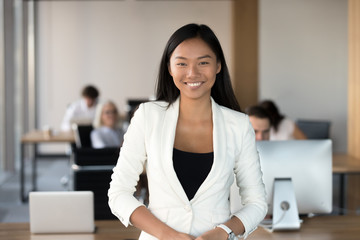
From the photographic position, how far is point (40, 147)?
40.1 ft

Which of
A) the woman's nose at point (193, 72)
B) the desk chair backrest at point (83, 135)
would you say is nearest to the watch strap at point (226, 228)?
the woman's nose at point (193, 72)

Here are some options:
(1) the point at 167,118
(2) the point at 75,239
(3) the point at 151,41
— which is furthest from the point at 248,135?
(3) the point at 151,41

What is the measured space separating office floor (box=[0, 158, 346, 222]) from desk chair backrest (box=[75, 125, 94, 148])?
1.01m

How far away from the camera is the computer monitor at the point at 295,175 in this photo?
297 centimetres

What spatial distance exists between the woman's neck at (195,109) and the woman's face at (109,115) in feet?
16.2

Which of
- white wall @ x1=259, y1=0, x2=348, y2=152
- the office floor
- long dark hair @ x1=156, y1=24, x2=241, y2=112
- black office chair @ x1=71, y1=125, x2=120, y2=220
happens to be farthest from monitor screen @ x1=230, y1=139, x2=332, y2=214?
white wall @ x1=259, y1=0, x2=348, y2=152

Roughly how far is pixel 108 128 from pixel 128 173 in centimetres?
503

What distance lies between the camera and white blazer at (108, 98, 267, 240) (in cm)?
197

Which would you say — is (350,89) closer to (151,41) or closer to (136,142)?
(136,142)

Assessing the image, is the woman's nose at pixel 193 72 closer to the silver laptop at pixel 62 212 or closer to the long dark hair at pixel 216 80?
the long dark hair at pixel 216 80

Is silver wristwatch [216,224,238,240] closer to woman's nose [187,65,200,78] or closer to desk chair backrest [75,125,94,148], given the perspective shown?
woman's nose [187,65,200,78]

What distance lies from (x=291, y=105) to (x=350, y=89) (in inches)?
159

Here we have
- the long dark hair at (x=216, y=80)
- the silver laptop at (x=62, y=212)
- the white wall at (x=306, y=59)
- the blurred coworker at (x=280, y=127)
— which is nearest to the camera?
the long dark hair at (x=216, y=80)

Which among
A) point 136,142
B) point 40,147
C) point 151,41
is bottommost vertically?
point 40,147
